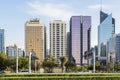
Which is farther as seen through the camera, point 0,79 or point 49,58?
point 49,58

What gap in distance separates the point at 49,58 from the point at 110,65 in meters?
20.3

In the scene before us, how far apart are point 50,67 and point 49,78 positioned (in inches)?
2878

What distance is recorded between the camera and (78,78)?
38531mm

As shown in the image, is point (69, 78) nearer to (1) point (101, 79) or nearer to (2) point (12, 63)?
(1) point (101, 79)

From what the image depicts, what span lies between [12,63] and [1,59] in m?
7.98

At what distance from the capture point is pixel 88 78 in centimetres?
3925

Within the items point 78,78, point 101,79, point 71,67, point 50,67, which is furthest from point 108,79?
point 71,67

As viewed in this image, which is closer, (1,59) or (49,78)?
(49,78)

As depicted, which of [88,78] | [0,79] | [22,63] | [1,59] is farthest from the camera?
[22,63]

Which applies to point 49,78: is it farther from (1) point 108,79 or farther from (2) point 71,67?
(2) point 71,67

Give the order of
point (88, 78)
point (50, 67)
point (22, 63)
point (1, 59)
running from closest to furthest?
point (88, 78) → point (1, 59) → point (22, 63) → point (50, 67)

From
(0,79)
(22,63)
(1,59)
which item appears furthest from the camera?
(22,63)

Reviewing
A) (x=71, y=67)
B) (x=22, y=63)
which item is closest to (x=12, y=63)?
(x=22, y=63)

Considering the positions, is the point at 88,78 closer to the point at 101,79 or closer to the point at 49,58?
the point at 101,79
